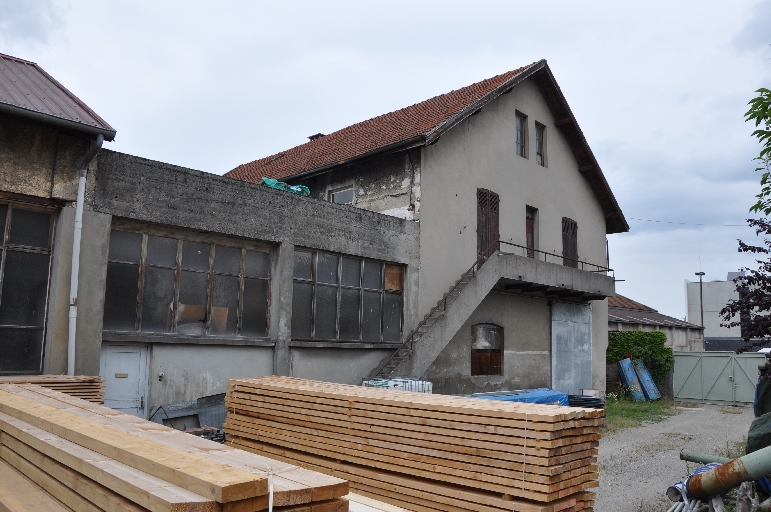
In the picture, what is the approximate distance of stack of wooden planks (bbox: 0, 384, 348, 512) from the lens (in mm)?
2625

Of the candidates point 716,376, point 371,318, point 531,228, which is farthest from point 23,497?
point 716,376

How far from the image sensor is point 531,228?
63.7 ft

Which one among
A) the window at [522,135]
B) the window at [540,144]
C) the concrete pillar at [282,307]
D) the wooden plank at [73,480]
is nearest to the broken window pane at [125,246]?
the concrete pillar at [282,307]

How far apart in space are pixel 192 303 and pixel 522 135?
1238cm

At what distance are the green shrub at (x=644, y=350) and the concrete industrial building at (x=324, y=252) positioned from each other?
3.00 metres

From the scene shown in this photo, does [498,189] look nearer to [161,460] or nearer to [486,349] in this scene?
[486,349]

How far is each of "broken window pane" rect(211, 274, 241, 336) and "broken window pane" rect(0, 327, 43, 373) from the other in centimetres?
292

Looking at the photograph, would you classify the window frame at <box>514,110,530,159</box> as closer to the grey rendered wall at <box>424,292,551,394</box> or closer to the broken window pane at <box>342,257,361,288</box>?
the grey rendered wall at <box>424,292,551,394</box>

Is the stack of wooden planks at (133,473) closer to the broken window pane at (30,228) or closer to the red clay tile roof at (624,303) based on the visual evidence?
the broken window pane at (30,228)

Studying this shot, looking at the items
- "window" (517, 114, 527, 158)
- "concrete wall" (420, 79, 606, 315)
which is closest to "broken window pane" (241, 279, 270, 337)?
"concrete wall" (420, 79, 606, 315)

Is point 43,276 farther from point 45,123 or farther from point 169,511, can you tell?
point 169,511

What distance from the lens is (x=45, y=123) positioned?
8.91 meters

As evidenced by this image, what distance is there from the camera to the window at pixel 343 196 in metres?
16.5

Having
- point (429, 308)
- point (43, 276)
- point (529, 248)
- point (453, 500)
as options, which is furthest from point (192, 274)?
point (529, 248)
